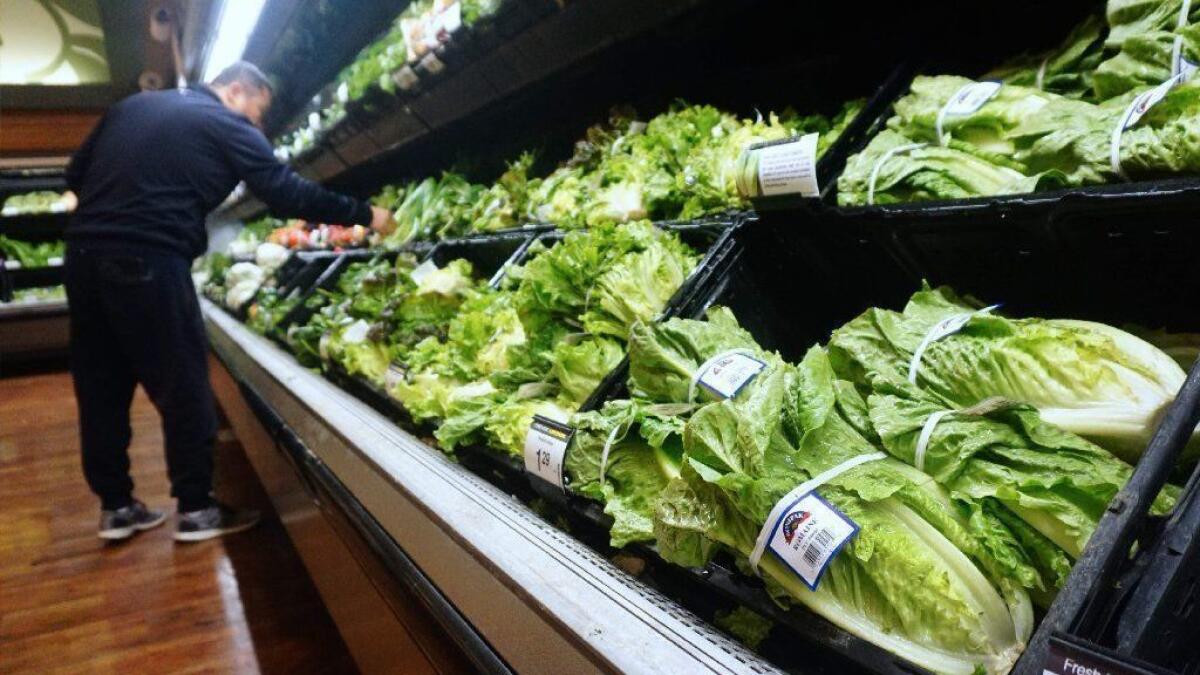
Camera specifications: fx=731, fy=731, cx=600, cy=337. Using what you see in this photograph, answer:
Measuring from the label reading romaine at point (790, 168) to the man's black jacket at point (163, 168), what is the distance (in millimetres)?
3002

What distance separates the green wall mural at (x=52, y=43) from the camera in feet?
26.9

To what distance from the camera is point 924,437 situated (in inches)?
37.3

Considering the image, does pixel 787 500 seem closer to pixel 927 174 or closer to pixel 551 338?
pixel 927 174

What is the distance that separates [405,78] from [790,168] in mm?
2555

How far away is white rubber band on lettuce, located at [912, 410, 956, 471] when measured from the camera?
947mm

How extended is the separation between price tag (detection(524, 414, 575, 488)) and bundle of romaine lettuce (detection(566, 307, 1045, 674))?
3 centimetres

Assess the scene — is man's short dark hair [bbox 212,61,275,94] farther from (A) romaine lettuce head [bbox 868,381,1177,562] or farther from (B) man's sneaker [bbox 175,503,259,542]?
(A) romaine lettuce head [bbox 868,381,1177,562]

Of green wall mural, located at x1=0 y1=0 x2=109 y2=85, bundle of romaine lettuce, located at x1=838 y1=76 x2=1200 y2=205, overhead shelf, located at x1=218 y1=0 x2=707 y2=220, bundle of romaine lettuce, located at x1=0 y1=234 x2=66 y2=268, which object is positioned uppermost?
green wall mural, located at x1=0 y1=0 x2=109 y2=85

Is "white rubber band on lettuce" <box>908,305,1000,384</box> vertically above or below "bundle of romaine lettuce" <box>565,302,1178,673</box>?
above

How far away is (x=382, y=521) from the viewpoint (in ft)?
5.84

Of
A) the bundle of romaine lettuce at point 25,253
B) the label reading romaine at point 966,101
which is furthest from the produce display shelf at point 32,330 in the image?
the label reading romaine at point 966,101

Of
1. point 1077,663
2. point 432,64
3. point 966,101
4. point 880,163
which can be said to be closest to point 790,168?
point 880,163

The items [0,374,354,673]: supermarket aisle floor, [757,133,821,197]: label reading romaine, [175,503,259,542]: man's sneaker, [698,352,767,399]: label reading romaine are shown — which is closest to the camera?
[698,352,767,399]: label reading romaine

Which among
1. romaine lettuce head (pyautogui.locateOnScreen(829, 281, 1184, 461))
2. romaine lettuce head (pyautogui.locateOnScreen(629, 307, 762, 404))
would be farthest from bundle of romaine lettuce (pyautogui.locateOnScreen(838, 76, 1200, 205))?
romaine lettuce head (pyautogui.locateOnScreen(629, 307, 762, 404))
